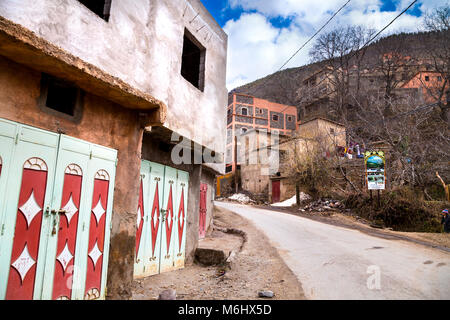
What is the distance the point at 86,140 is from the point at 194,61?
561 centimetres

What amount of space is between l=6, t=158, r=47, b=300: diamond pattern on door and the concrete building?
1 cm

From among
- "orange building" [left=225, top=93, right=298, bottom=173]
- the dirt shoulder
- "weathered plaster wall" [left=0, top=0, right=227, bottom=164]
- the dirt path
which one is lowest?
the dirt path

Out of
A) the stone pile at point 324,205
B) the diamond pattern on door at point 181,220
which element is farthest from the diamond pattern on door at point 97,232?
the stone pile at point 324,205

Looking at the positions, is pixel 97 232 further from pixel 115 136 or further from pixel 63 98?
pixel 63 98

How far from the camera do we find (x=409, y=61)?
40.0m

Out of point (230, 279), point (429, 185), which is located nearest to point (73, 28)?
point (230, 279)

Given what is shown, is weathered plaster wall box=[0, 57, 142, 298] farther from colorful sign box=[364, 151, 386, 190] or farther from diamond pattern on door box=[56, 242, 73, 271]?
colorful sign box=[364, 151, 386, 190]

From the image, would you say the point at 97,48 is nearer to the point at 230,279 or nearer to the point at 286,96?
the point at 230,279

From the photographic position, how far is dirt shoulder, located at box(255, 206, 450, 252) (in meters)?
10.6

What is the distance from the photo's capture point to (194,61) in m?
9.20

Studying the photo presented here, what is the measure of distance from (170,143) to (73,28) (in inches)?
141

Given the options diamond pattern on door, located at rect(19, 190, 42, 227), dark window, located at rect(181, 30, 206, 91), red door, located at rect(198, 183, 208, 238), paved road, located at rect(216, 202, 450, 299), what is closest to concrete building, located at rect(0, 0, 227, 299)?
diamond pattern on door, located at rect(19, 190, 42, 227)

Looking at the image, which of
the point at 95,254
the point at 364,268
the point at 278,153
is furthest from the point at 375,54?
the point at 95,254

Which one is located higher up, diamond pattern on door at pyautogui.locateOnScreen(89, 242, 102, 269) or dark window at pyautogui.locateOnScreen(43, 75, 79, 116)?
dark window at pyautogui.locateOnScreen(43, 75, 79, 116)
